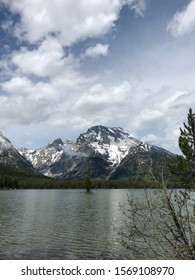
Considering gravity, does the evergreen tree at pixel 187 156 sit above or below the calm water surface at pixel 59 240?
above

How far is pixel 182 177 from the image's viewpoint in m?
34.7

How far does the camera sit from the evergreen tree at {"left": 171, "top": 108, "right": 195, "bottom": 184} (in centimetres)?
3453

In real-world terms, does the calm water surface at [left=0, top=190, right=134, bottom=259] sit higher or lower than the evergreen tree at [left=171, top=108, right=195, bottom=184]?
lower

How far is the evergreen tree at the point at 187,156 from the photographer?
34531 millimetres

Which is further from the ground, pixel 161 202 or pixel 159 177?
pixel 159 177

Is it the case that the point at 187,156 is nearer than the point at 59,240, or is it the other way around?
the point at 187,156

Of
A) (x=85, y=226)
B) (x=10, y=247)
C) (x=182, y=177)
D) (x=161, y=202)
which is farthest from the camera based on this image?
(x=85, y=226)

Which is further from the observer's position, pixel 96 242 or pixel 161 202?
pixel 96 242

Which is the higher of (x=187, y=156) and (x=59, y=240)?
(x=187, y=156)

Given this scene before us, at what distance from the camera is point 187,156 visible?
115 ft

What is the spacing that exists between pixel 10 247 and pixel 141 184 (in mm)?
30754
